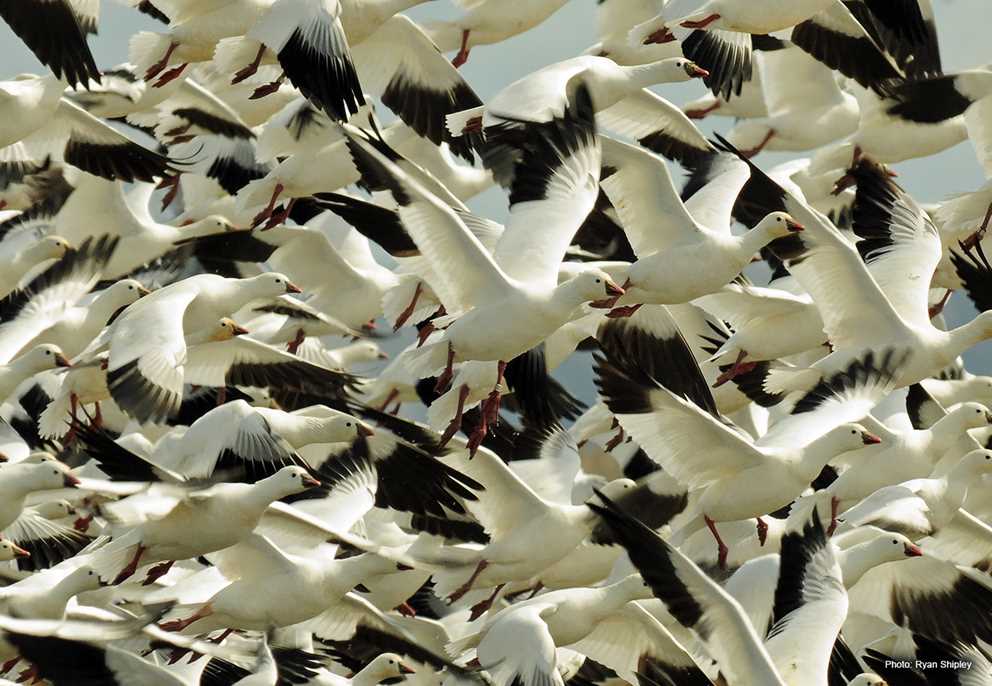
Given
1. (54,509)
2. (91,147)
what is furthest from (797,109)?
(54,509)

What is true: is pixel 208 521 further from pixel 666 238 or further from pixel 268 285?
pixel 666 238

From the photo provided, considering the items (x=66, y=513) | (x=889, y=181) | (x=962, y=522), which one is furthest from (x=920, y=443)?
(x=66, y=513)

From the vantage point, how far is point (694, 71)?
40.3 ft

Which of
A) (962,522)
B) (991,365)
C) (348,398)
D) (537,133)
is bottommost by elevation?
(991,365)

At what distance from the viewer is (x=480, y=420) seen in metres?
11.6

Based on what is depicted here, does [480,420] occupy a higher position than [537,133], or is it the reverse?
[537,133]

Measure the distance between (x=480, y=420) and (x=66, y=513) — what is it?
9.10 ft

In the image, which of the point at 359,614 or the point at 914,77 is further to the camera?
the point at 914,77

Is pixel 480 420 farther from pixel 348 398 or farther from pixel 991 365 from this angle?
pixel 991 365

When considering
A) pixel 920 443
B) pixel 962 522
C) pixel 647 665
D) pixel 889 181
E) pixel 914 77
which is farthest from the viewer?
pixel 914 77

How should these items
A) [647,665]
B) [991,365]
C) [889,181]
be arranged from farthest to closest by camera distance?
[991,365]
[889,181]
[647,665]

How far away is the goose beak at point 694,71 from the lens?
1224 centimetres

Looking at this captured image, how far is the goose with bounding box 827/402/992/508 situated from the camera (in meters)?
12.5

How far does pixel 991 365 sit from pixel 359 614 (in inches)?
2507
